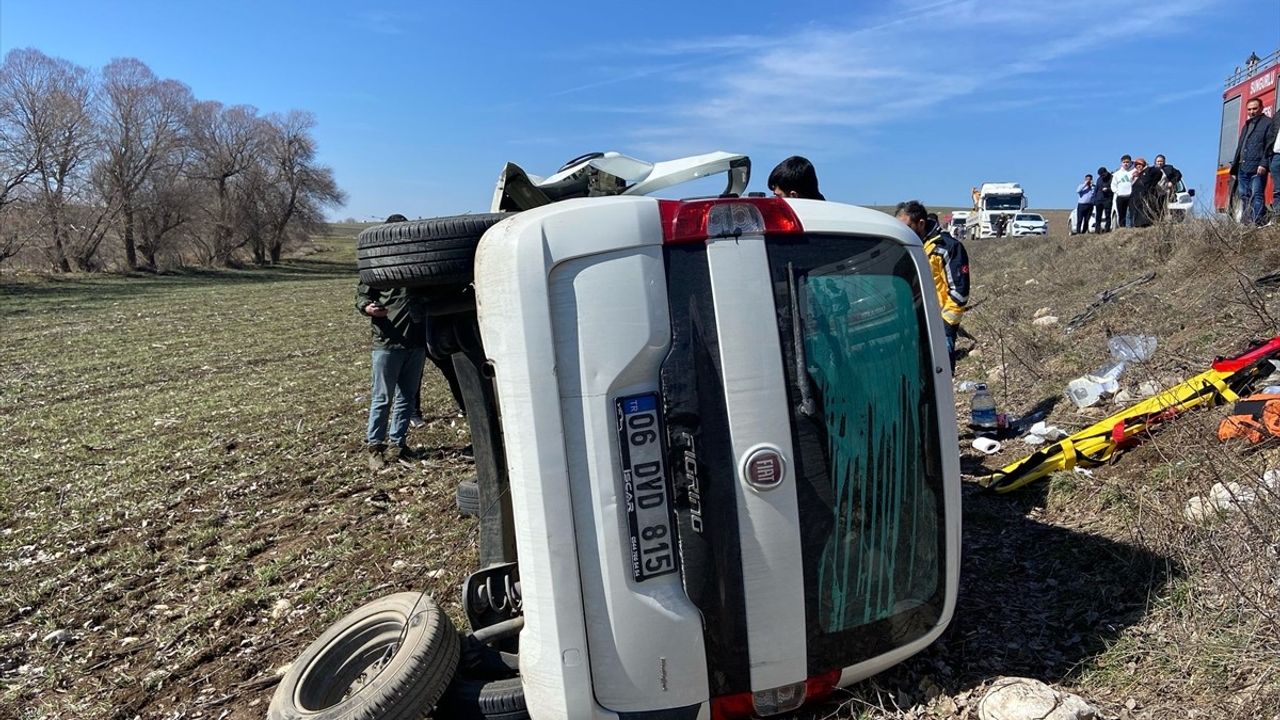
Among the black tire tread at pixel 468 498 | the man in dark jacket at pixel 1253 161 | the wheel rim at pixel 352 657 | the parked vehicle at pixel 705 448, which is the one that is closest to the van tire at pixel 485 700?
the parked vehicle at pixel 705 448

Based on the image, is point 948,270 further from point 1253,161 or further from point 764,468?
point 1253,161

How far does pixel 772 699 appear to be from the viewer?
2.55m

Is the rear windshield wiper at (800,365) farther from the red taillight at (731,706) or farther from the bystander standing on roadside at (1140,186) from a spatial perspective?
the bystander standing on roadside at (1140,186)

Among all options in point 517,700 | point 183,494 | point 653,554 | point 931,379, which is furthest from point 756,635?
point 183,494

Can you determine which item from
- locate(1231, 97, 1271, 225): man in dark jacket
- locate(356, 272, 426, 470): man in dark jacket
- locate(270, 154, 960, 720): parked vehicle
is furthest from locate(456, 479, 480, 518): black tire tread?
locate(1231, 97, 1271, 225): man in dark jacket

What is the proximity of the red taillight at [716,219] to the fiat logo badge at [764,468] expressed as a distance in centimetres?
65

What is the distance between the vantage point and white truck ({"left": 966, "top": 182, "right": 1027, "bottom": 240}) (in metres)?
36.5

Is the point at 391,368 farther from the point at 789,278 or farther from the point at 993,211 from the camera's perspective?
the point at 993,211

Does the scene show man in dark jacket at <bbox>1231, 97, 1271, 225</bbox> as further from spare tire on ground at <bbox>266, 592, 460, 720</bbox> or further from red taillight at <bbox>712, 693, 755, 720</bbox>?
spare tire on ground at <bbox>266, 592, 460, 720</bbox>

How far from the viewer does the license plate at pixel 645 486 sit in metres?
2.39

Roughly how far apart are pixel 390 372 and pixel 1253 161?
1090 centimetres

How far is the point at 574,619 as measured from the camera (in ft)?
7.77

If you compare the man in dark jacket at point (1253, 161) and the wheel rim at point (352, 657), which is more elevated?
the man in dark jacket at point (1253, 161)

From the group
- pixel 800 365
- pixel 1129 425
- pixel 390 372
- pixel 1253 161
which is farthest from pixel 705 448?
pixel 1253 161
